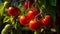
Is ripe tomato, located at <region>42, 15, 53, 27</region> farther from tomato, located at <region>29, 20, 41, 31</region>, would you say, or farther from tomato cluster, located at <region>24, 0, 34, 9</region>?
tomato cluster, located at <region>24, 0, 34, 9</region>

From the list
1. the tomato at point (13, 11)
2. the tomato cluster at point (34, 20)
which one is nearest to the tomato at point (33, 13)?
the tomato cluster at point (34, 20)

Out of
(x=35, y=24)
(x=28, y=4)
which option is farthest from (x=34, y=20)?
(x=28, y=4)

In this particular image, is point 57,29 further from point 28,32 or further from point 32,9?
point 28,32

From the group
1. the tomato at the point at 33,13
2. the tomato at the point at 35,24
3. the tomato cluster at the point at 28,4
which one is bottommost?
the tomato at the point at 35,24

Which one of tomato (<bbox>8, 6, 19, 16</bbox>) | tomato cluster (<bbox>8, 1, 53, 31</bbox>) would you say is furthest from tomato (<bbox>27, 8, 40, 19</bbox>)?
tomato (<bbox>8, 6, 19, 16</bbox>)

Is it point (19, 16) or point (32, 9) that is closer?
point (32, 9)

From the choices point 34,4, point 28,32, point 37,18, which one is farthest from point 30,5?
point 28,32

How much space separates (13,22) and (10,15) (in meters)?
0.06

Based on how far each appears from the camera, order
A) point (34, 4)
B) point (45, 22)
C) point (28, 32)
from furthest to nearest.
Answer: point (28, 32), point (34, 4), point (45, 22)

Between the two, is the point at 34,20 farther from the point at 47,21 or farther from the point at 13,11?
the point at 13,11

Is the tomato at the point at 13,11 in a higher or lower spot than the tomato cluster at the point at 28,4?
lower

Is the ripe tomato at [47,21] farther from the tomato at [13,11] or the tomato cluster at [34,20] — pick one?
the tomato at [13,11]

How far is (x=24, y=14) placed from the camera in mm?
1281

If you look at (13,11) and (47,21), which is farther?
(13,11)
